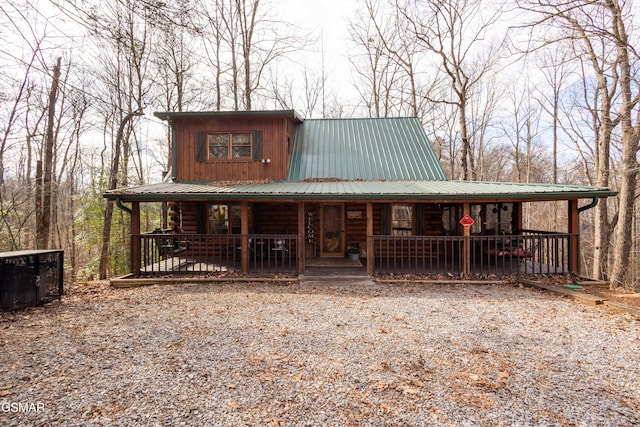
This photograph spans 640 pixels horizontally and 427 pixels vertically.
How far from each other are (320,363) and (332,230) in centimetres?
757

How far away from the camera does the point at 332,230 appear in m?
11.2

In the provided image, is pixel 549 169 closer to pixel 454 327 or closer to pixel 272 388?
pixel 454 327

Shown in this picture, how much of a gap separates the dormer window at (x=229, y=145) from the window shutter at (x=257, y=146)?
26 centimetres

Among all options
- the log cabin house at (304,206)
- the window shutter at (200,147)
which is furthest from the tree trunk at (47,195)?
the window shutter at (200,147)

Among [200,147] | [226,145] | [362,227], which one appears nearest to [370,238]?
[362,227]

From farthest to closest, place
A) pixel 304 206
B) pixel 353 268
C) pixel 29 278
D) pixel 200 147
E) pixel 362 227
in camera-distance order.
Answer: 1. pixel 362 227
2. pixel 200 147
3. pixel 304 206
4. pixel 353 268
5. pixel 29 278

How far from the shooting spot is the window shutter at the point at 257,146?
422 inches

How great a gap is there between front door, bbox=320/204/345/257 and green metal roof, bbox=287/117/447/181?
Result: 1294 millimetres

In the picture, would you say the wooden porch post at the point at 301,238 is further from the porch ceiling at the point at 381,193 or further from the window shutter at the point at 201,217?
the window shutter at the point at 201,217

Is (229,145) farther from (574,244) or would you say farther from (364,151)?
(574,244)

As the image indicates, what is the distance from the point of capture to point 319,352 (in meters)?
4.10

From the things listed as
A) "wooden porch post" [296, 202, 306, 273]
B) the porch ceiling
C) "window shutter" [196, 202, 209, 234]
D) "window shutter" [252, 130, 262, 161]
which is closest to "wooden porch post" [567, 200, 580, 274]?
the porch ceiling

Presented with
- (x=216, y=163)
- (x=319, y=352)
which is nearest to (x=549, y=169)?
(x=216, y=163)

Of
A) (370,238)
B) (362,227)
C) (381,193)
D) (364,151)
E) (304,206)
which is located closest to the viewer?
(381,193)
